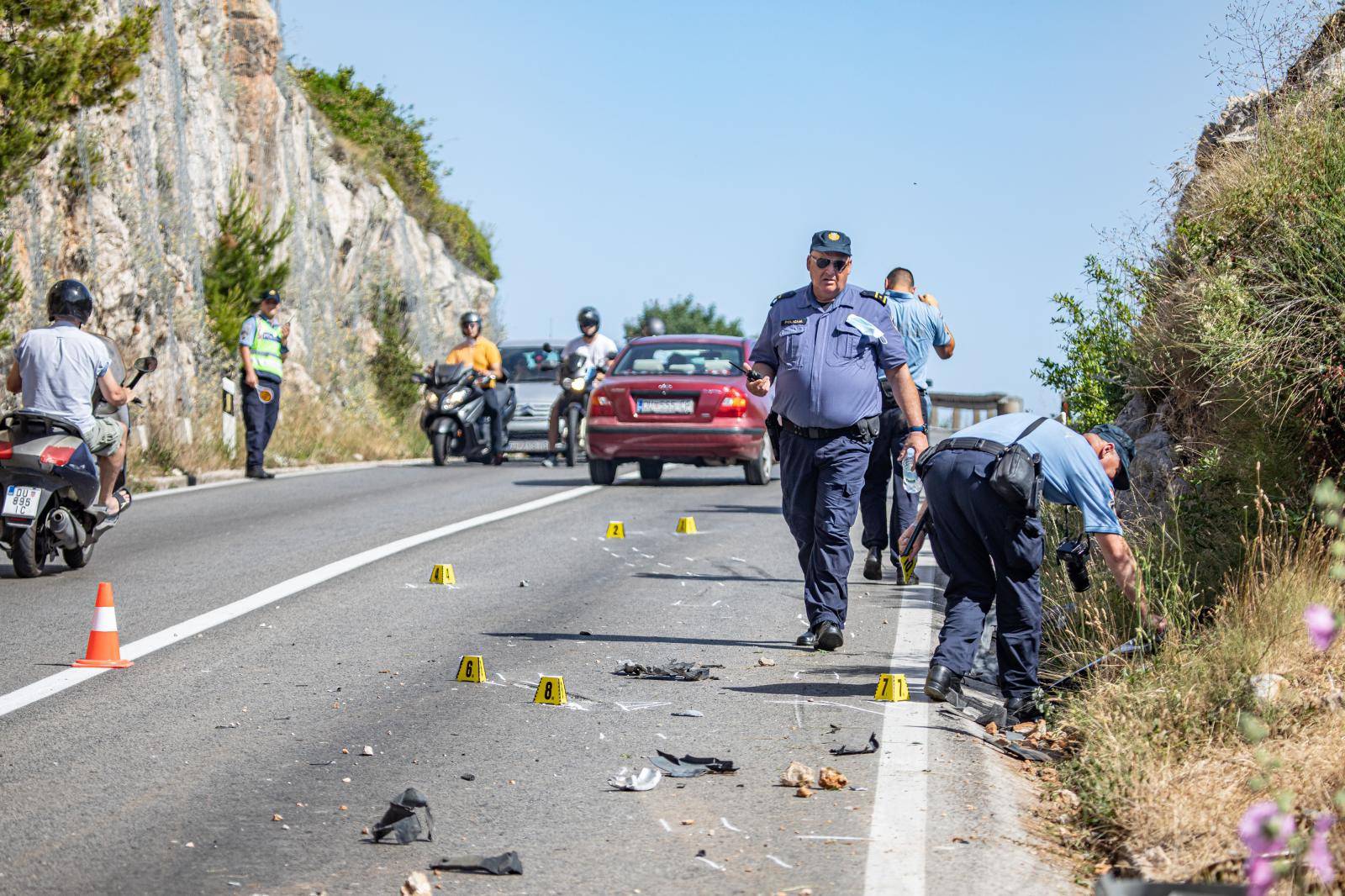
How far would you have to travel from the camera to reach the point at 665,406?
18.2 meters

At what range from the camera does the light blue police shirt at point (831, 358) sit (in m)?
8.43

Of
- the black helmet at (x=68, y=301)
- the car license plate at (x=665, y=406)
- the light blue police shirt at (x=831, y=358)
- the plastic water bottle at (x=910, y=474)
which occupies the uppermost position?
the black helmet at (x=68, y=301)

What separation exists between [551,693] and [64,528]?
5008 millimetres

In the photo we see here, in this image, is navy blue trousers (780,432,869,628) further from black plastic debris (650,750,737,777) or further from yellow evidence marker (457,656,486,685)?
black plastic debris (650,750,737,777)

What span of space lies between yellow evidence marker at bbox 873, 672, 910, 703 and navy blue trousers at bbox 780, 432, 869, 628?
43.5 inches

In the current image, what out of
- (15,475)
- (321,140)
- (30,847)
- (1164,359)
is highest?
(321,140)

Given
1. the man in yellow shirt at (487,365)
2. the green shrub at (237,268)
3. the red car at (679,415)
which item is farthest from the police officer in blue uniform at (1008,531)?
the green shrub at (237,268)

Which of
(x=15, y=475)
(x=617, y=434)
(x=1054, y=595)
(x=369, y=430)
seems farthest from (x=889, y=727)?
(x=369, y=430)

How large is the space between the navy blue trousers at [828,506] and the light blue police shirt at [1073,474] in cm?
166

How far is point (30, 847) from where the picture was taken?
16.2 feet

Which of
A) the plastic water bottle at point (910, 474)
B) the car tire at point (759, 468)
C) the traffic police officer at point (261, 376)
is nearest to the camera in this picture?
the plastic water bottle at point (910, 474)

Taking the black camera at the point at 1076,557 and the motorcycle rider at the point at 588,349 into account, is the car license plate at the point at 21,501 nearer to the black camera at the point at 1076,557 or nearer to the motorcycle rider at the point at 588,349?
the black camera at the point at 1076,557

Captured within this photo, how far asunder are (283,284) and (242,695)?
2169 cm

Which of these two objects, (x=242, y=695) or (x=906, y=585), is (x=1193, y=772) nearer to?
(x=242, y=695)
